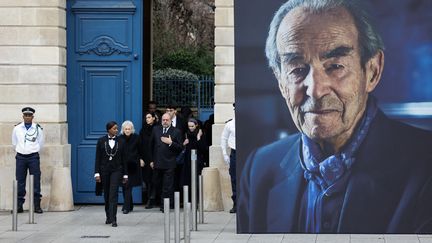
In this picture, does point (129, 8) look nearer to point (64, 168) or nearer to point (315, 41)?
point (64, 168)

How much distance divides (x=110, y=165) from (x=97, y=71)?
3752 millimetres

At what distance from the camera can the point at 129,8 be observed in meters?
22.3

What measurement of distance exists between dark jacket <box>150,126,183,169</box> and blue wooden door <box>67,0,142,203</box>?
145 cm

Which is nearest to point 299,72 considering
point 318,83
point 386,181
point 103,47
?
point 318,83

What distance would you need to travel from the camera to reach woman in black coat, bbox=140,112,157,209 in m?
21.8

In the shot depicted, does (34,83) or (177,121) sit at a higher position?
(34,83)

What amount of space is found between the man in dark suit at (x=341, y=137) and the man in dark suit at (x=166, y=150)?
4.79 m

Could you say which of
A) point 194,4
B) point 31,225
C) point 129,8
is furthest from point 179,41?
point 31,225

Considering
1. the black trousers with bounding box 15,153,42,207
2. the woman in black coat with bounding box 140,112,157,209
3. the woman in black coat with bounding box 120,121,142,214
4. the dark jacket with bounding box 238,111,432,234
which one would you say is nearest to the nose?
the dark jacket with bounding box 238,111,432,234

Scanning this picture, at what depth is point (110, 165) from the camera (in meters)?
19.0

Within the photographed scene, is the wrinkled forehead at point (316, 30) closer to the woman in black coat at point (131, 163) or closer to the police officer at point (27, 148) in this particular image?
the woman in black coat at point (131, 163)

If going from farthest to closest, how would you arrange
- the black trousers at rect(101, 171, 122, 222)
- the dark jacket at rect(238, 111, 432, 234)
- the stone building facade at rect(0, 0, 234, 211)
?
the stone building facade at rect(0, 0, 234, 211), the black trousers at rect(101, 171, 122, 222), the dark jacket at rect(238, 111, 432, 234)

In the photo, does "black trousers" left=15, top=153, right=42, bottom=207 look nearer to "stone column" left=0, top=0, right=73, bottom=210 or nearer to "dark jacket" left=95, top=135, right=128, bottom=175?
"stone column" left=0, top=0, right=73, bottom=210

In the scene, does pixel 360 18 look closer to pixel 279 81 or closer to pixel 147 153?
pixel 279 81
